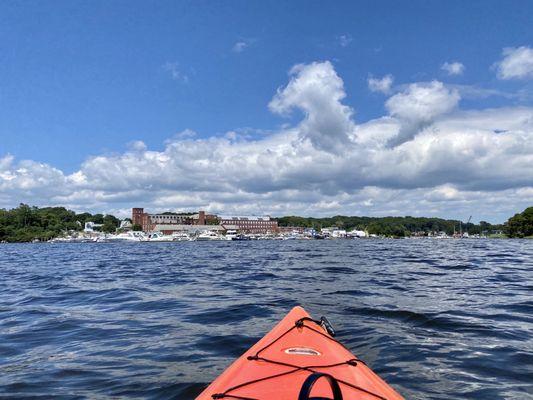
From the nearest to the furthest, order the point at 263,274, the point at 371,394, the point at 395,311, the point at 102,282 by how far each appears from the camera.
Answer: the point at 371,394 → the point at 395,311 → the point at 102,282 → the point at 263,274

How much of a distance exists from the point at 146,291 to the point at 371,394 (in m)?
14.8

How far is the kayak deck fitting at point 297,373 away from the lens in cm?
415

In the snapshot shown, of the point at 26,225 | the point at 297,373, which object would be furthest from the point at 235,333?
the point at 26,225

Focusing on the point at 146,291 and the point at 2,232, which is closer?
the point at 146,291

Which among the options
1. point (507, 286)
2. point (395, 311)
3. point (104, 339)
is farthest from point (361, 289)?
point (104, 339)

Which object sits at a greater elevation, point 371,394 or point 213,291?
point 371,394

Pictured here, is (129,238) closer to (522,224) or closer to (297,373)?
(522,224)

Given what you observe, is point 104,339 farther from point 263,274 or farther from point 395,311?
point 263,274

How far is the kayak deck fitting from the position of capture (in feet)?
13.6

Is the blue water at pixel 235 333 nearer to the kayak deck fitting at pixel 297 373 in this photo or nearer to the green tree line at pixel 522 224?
the kayak deck fitting at pixel 297 373

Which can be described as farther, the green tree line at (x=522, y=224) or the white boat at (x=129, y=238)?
the white boat at (x=129, y=238)

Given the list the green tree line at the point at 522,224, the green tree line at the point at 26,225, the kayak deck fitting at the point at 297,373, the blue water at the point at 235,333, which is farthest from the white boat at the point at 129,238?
the kayak deck fitting at the point at 297,373

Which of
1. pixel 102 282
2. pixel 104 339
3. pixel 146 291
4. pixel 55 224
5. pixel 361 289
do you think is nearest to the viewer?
pixel 104 339

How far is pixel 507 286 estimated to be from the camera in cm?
1652
